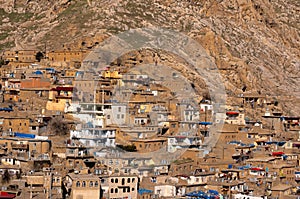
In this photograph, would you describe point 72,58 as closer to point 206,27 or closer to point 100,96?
point 100,96

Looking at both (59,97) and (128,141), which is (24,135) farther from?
(59,97)

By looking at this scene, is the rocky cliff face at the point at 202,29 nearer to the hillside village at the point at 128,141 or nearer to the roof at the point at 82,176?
the hillside village at the point at 128,141

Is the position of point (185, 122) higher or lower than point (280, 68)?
lower

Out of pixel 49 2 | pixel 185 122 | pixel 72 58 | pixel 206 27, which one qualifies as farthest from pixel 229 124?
pixel 49 2

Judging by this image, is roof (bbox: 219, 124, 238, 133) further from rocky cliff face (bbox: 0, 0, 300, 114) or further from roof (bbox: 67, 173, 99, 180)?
rocky cliff face (bbox: 0, 0, 300, 114)

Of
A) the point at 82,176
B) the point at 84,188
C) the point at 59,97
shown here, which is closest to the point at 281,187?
the point at 82,176

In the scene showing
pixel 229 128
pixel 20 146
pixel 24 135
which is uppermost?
pixel 229 128

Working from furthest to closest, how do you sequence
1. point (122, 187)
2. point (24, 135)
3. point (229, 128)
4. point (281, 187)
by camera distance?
point (229, 128), point (24, 135), point (281, 187), point (122, 187)
